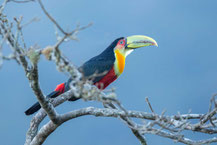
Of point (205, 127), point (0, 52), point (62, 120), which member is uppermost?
point (0, 52)

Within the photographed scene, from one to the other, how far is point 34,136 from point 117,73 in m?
1.46

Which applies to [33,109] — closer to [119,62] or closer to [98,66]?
[98,66]

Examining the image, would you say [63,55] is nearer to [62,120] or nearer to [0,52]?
[0,52]

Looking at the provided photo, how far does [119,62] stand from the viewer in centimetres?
492

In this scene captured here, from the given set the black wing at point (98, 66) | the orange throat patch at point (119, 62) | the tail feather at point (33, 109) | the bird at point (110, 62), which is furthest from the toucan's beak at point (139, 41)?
the tail feather at point (33, 109)

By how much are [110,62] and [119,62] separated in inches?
7.3

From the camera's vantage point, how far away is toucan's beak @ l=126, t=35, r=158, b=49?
5141 mm

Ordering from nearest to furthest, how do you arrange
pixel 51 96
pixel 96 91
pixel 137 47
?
1. pixel 96 91
2. pixel 51 96
3. pixel 137 47

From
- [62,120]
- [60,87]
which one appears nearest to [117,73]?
[60,87]

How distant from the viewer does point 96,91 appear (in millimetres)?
2277

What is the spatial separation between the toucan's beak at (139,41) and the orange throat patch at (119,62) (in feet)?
0.68

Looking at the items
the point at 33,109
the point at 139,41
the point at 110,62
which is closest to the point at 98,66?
the point at 110,62

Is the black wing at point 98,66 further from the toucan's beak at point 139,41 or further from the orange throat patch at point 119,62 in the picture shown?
the toucan's beak at point 139,41

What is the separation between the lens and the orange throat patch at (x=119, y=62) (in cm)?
485
